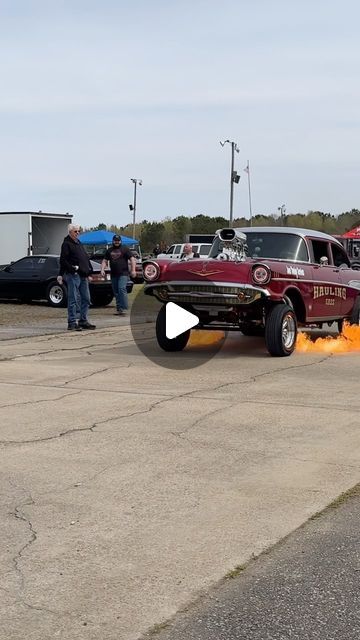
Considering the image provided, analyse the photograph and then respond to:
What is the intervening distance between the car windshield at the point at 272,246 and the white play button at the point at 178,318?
1.03 meters

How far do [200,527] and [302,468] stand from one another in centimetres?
130

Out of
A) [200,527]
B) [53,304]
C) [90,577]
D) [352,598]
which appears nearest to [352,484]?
[200,527]

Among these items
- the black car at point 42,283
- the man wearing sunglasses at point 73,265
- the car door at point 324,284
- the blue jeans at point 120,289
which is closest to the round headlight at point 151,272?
the car door at point 324,284

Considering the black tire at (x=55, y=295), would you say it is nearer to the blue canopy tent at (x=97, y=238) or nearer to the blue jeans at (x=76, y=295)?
the blue jeans at (x=76, y=295)

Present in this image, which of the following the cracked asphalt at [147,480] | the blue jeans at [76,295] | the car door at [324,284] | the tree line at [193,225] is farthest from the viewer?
the tree line at [193,225]

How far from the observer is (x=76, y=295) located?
13547mm

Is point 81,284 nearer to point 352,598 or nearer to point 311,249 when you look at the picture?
point 311,249

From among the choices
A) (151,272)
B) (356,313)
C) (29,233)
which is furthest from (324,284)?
(29,233)

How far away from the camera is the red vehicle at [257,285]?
9.84m

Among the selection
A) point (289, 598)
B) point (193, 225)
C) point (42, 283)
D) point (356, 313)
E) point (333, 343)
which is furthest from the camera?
point (193, 225)

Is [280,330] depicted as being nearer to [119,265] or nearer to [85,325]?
[85,325]

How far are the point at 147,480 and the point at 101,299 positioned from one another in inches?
624

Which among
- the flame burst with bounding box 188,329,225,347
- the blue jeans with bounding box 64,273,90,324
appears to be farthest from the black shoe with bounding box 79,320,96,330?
the flame burst with bounding box 188,329,225,347

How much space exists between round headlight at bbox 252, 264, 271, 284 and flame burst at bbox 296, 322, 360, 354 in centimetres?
189
